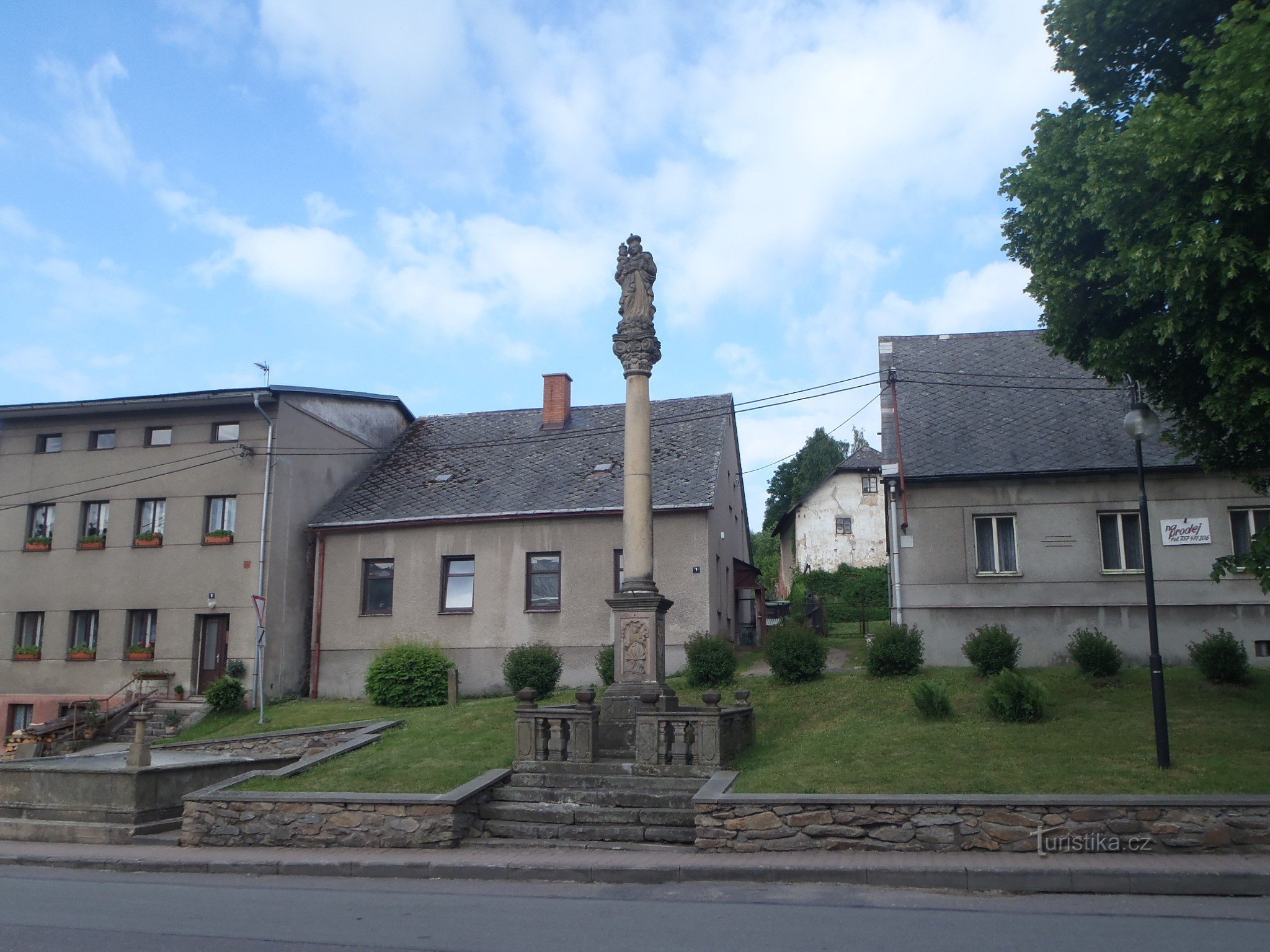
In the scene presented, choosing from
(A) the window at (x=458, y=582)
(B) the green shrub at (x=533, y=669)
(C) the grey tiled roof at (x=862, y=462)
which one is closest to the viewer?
(B) the green shrub at (x=533, y=669)

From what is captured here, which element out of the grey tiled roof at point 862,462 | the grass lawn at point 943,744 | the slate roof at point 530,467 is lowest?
the grass lawn at point 943,744

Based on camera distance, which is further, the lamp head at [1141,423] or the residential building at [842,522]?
the residential building at [842,522]

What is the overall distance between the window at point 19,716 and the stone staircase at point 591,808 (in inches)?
770

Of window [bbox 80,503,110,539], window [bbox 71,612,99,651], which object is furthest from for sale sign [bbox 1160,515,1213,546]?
window [bbox 80,503,110,539]

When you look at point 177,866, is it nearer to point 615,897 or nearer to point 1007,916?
point 615,897

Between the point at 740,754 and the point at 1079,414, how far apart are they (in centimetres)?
1225

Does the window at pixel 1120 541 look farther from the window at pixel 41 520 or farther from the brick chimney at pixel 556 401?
the window at pixel 41 520

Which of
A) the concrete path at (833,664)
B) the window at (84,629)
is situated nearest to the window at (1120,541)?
the concrete path at (833,664)

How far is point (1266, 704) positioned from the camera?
14.8m

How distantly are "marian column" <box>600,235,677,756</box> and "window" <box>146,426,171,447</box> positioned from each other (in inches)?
656

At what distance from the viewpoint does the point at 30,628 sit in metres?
27.5

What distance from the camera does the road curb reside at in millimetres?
9250

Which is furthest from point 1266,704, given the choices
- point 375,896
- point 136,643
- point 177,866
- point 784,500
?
point 784,500

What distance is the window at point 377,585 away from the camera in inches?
1028
